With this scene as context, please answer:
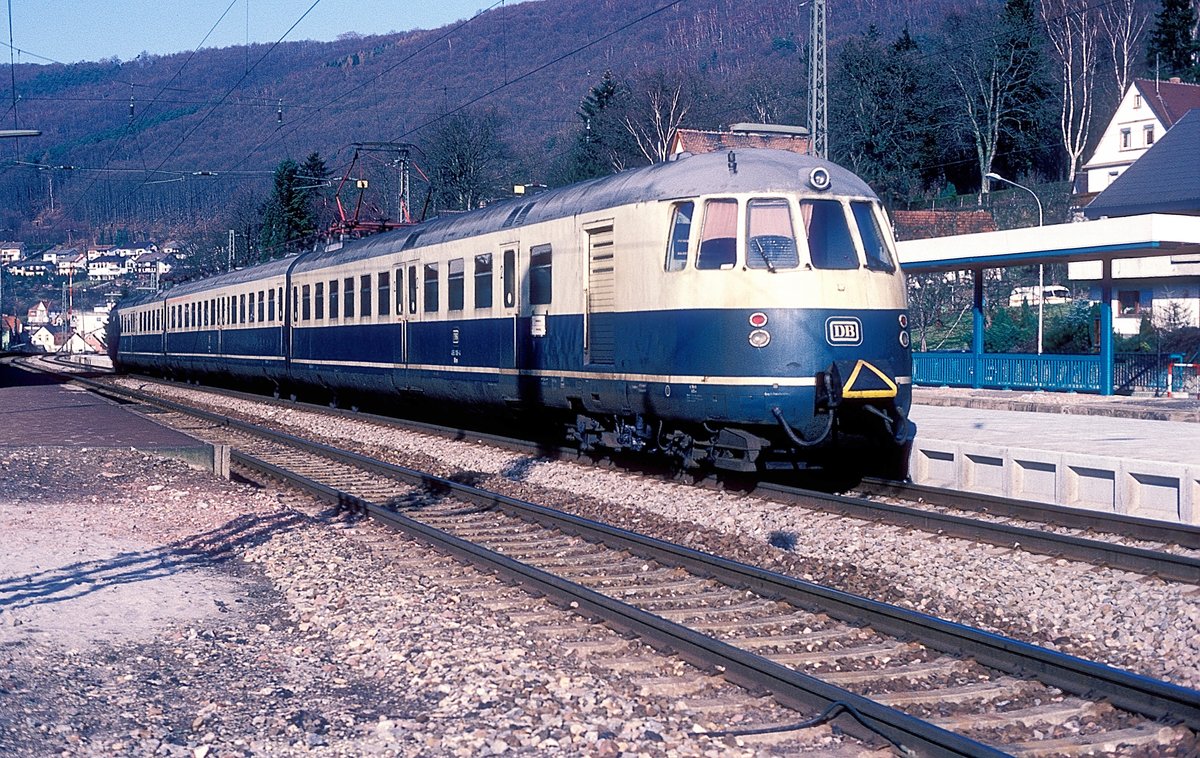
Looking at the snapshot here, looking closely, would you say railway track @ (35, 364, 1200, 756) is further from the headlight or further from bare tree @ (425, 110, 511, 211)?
bare tree @ (425, 110, 511, 211)

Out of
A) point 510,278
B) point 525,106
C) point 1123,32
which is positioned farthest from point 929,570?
point 525,106

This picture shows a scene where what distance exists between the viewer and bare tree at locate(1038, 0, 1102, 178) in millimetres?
70000

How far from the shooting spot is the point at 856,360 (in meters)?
11.9

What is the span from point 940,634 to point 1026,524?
482 centimetres

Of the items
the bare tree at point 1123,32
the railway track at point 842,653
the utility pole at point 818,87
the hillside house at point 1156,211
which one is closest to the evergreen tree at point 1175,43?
the bare tree at point 1123,32

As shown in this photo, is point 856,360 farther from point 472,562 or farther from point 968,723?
point 968,723

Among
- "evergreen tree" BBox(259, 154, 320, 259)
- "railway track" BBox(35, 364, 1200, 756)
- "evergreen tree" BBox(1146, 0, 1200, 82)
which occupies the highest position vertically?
"evergreen tree" BBox(1146, 0, 1200, 82)

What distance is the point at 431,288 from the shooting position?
63.2 ft

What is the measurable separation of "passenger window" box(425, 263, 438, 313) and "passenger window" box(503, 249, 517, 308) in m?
2.97

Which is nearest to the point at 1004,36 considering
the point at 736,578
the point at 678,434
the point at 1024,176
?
the point at 1024,176

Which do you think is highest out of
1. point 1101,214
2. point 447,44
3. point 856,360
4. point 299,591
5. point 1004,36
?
point 447,44

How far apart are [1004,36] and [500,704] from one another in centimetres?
7143

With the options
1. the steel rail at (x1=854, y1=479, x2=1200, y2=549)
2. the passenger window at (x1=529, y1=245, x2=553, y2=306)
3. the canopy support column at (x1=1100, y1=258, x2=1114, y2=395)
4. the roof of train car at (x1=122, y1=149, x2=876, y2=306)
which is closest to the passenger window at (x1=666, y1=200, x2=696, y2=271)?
the roof of train car at (x1=122, y1=149, x2=876, y2=306)

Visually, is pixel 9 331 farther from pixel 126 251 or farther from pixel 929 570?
pixel 929 570
